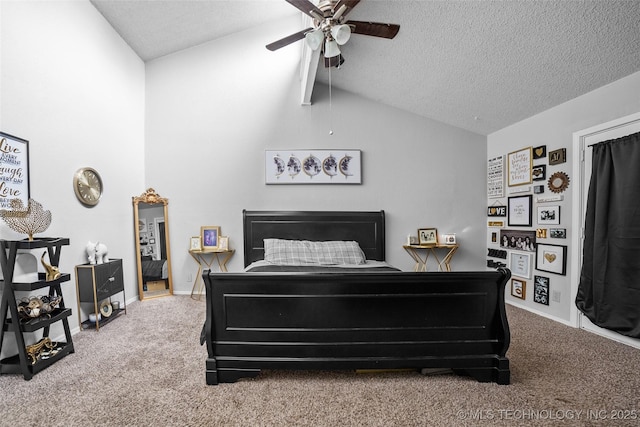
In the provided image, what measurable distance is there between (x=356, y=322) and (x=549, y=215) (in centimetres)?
271

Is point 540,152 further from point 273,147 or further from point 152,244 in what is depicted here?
point 152,244

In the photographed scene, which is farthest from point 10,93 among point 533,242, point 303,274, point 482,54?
point 533,242

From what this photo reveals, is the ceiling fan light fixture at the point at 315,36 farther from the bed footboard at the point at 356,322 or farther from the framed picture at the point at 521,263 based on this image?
the framed picture at the point at 521,263

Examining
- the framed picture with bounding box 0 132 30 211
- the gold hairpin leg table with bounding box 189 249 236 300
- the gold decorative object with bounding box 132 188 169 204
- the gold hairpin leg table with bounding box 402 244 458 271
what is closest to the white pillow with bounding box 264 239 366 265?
the gold hairpin leg table with bounding box 189 249 236 300

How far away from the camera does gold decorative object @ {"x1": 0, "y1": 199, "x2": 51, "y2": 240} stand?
2.06m

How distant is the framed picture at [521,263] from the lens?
3456 mm

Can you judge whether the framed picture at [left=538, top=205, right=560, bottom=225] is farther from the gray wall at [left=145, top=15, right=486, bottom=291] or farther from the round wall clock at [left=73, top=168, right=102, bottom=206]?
the round wall clock at [left=73, top=168, right=102, bottom=206]

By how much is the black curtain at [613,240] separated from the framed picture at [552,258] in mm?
227

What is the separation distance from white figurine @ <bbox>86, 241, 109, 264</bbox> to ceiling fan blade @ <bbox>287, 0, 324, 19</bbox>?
9.82 ft

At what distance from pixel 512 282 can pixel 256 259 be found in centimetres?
342

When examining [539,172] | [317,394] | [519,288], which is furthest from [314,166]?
[519,288]

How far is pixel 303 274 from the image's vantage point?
194cm

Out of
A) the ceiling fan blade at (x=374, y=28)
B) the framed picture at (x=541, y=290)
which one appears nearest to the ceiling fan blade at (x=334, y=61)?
the ceiling fan blade at (x=374, y=28)

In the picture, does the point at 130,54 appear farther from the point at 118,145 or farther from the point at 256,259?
the point at 256,259
